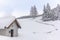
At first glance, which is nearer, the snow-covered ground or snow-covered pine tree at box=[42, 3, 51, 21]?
the snow-covered ground

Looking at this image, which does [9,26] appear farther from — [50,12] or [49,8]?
[49,8]

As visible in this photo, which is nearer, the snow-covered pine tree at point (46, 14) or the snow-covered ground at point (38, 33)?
the snow-covered ground at point (38, 33)

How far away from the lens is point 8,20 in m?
27.9

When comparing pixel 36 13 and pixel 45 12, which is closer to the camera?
pixel 45 12

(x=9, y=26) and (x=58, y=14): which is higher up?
(x=9, y=26)

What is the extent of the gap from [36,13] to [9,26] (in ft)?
164

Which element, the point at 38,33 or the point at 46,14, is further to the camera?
the point at 46,14

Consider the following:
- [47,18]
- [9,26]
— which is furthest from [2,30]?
[47,18]

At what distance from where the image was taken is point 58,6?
65375mm

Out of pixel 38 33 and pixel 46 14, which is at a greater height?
pixel 38 33

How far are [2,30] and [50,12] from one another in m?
34.9

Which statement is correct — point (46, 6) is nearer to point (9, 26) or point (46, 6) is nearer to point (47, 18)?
point (47, 18)

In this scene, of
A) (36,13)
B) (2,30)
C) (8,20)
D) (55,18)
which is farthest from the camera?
(36,13)

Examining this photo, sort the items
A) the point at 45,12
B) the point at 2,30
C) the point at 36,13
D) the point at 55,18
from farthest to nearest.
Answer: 1. the point at 36,13
2. the point at 45,12
3. the point at 55,18
4. the point at 2,30
